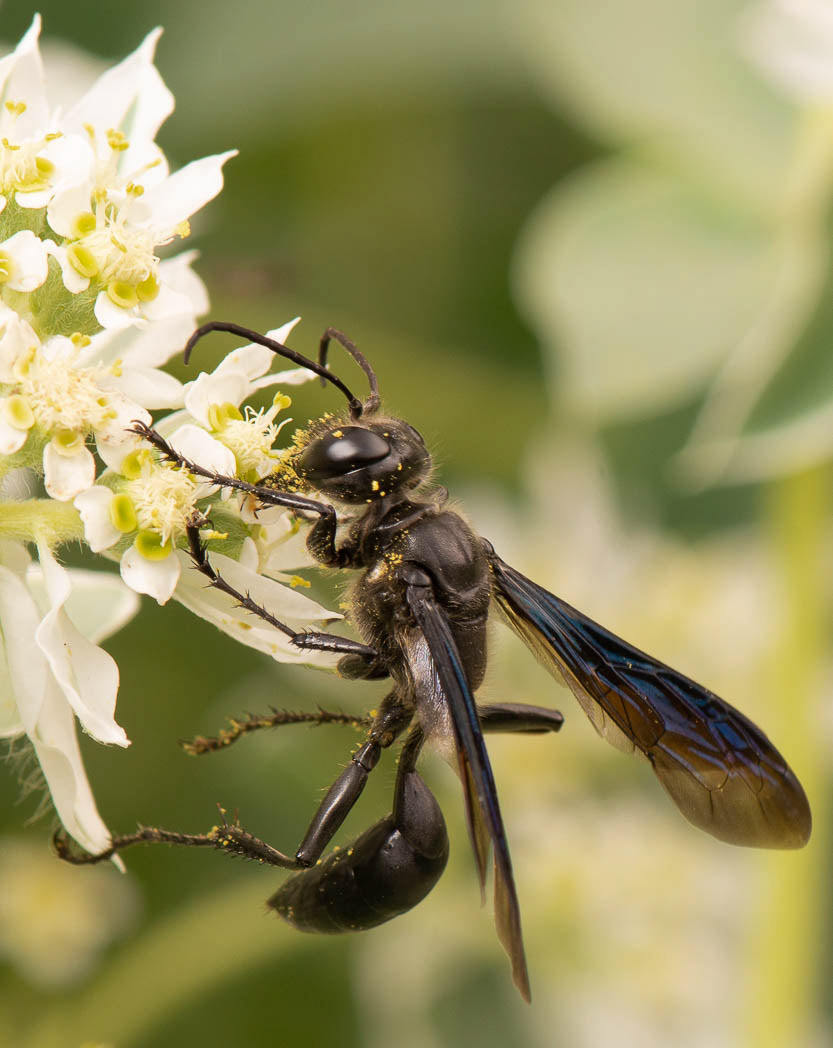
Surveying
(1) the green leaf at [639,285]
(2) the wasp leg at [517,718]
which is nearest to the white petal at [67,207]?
(2) the wasp leg at [517,718]

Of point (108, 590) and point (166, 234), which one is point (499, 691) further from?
point (166, 234)

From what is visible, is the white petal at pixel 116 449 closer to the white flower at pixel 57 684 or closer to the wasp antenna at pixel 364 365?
the white flower at pixel 57 684

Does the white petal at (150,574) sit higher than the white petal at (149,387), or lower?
lower

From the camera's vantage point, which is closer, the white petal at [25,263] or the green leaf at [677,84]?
the white petal at [25,263]

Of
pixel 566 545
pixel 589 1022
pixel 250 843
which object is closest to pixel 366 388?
pixel 250 843

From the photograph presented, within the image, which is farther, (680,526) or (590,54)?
(680,526)

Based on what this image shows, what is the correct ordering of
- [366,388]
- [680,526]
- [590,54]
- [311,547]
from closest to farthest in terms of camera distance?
[311,547] → [366,388] → [590,54] → [680,526]

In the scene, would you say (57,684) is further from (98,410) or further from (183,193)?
(183,193)

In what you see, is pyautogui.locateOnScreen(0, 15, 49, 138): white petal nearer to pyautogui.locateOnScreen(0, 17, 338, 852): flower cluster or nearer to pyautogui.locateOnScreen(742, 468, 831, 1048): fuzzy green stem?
pyautogui.locateOnScreen(0, 17, 338, 852): flower cluster
